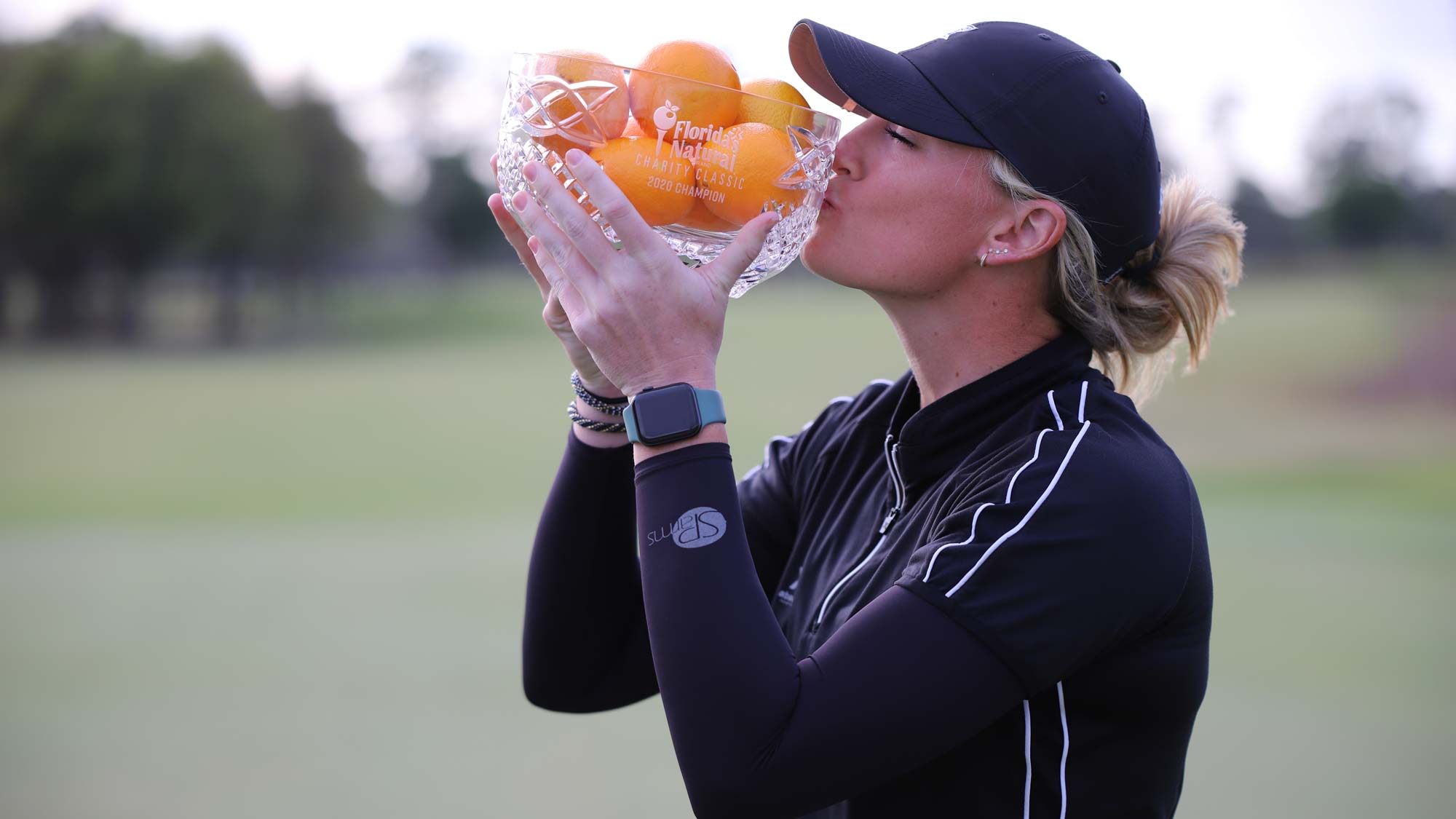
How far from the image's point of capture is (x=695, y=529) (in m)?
1.16

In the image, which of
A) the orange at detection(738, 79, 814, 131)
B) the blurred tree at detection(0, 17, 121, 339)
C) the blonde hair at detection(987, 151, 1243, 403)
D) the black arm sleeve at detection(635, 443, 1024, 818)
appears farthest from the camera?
the blurred tree at detection(0, 17, 121, 339)

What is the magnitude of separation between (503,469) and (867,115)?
9106 mm

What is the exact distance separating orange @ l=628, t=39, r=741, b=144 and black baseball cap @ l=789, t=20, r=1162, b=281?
0.49 ft

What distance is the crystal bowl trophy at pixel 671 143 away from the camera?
1.28 m

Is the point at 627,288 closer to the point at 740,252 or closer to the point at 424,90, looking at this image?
the point at 740,252

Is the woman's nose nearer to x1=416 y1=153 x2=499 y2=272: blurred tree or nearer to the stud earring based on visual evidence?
the stud earring

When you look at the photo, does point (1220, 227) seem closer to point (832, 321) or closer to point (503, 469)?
point (503, 469)

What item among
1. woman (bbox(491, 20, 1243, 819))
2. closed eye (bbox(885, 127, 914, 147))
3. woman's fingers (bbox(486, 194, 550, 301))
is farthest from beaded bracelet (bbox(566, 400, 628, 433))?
closed eye (bbox(885, 127, 914, 147))

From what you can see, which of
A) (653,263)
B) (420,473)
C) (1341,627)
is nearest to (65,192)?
(420,473)

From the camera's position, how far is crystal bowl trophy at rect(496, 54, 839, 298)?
1283mm

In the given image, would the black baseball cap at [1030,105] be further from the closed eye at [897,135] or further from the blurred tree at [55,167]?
the blurred tree at [55,167]

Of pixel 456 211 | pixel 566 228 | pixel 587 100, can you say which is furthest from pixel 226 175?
pixel 566 228

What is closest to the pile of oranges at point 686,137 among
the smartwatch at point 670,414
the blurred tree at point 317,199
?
the smartwatch at point 670,414

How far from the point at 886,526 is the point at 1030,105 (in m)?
0.53
